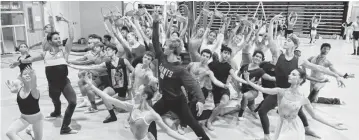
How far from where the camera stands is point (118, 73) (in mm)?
4496

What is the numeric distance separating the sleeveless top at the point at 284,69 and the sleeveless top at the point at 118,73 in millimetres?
2402

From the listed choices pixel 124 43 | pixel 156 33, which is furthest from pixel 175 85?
pixel 124 43

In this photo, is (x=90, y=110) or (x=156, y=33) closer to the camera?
(x=156, y=33)

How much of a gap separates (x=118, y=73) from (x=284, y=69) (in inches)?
101

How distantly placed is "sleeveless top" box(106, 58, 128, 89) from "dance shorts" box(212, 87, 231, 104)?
4.93 ft

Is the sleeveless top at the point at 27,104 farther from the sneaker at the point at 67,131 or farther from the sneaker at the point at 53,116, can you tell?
the sneaker at the point at 53,116

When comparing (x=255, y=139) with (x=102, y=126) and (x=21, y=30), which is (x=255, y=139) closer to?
(x=102, y=126)

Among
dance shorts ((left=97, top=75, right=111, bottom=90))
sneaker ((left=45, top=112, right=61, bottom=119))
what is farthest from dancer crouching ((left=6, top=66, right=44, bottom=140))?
dance shorts ((left=97, top=75, right=111, bottom=90))

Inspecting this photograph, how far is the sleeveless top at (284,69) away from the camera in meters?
3.66

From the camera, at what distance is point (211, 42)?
5.32 m

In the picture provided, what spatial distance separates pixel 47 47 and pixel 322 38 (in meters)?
18.0

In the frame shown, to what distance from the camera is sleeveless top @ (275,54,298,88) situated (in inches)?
144

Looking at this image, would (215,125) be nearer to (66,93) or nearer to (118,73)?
(118,73)

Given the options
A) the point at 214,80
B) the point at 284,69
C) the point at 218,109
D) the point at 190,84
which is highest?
the point at 284,69
